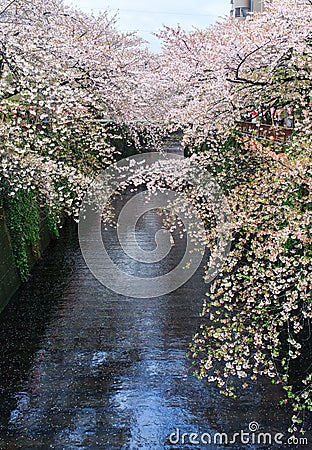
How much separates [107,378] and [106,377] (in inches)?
1.1

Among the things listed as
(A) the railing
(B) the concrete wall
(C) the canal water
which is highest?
(A) the railing

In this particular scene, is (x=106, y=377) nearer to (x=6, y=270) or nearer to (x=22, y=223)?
(x=6, y=270)

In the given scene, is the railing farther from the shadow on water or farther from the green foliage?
the green foliage

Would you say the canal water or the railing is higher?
the railing

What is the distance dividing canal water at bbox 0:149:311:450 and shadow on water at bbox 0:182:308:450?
0.04ft

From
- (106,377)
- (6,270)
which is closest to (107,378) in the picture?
(106,377)

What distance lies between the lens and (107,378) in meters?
6.00

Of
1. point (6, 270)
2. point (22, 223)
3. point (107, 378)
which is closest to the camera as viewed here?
point (107, 378)

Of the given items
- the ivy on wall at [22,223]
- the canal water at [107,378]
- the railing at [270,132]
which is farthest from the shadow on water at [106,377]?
the railing at [270,132]

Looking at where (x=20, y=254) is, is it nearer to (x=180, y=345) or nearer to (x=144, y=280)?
(x=144, y=280)

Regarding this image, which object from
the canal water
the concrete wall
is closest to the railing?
the canal water

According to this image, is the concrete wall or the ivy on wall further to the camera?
the ivy on wall

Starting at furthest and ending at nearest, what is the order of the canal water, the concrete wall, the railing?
the railing, the concrete wall, the canal water

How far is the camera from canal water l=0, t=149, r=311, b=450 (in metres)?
5.00
